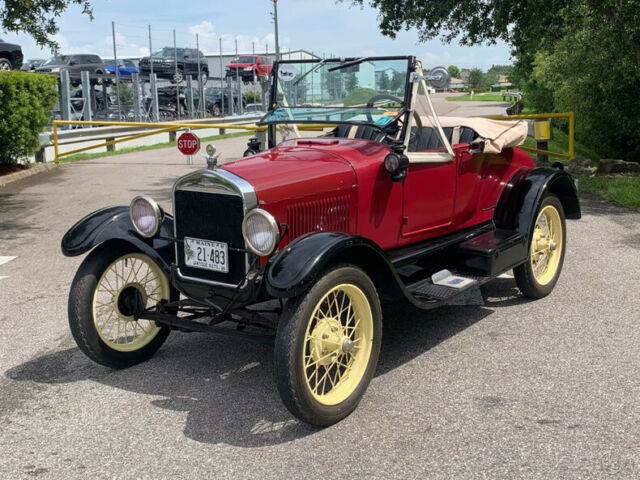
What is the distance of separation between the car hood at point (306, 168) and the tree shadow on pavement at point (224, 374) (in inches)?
45.9

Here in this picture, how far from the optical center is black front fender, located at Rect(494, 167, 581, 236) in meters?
5.83

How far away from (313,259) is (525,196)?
2.82m

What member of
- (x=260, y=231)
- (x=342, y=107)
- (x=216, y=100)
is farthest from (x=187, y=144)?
(x=216, y=100)

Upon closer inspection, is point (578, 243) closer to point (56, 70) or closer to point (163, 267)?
point (163, 267)

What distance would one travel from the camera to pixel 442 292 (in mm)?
4805

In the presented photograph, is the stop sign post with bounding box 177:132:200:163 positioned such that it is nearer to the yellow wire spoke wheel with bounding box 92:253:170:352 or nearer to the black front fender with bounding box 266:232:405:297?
the yellow wire spoke wheel with bounding box 92:253:170:352

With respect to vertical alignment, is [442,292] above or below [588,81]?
below

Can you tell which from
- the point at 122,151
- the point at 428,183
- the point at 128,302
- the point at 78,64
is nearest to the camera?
the point at 128,302

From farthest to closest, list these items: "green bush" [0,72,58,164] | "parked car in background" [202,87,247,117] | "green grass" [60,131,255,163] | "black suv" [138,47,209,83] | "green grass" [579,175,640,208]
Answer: "parked car in background" [202,87,247,117] < "black suv" [138,47,209,83] < "green grass" [60,131,255,163] < "green bush" [0,72,58,164] < "green grass" [579,175,640,208]

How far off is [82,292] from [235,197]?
3.85ft

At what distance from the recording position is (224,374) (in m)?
4.61

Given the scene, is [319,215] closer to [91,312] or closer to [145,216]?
[145,216]

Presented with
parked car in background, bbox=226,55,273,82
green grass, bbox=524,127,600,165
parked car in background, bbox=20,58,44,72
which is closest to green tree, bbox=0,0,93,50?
green grass, bbox=524,127,600,165

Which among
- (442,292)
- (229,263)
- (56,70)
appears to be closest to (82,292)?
(229,263)
